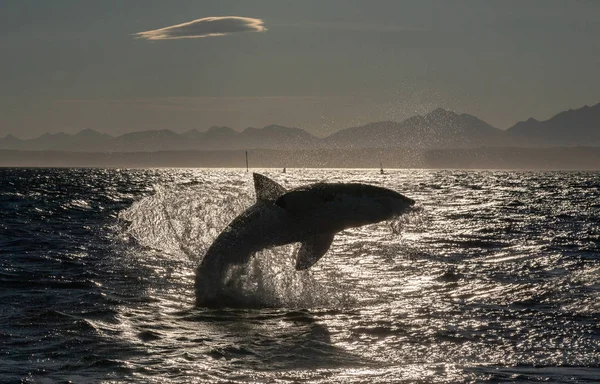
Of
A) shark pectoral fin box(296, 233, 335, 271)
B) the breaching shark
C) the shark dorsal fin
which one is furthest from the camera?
shark pectoral fin box(296, 233, 335, 271)

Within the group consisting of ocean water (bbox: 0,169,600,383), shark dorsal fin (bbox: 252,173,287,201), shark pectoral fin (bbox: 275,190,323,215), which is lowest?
ocean water (bbox: 0,169,600,383)

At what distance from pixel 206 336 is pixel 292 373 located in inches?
95.5

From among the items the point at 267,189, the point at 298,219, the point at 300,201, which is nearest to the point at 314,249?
the point at 298,219

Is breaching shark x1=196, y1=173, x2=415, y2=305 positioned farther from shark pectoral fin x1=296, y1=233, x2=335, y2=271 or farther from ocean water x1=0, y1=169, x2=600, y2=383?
ocean water x1=0, y1=169, x2=600, y2=383

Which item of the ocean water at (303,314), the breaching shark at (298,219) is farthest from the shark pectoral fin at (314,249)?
the ocean water at (303,314)

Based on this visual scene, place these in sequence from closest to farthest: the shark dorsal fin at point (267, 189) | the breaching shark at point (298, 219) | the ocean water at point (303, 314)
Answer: the ocean water at point (303, 314)
the breaching shark at point (298, 219)
the shark dorsal fin at point (267, 189)

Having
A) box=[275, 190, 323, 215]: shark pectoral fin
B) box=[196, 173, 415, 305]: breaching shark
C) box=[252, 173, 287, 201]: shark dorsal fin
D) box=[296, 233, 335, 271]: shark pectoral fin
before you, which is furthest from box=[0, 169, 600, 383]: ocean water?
box=[252, 173, 287, 201]: shark dorsal fin

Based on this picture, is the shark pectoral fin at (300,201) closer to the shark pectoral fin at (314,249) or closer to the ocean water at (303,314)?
the shark pectoral fin at (314,249)

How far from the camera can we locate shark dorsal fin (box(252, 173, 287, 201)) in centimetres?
1395

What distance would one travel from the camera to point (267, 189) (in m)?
14.1

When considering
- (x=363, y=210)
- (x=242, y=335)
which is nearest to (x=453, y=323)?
(x=363, y=210)

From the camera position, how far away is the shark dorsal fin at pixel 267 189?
14.0m

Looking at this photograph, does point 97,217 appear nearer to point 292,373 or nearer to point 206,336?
point 206,336

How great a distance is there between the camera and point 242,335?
12.1m
